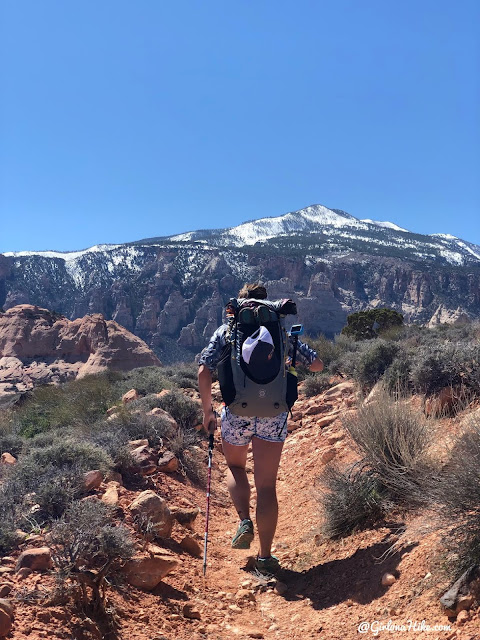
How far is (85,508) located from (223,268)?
73.4m

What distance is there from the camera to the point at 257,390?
117 inches

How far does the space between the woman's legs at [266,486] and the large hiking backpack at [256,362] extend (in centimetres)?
27

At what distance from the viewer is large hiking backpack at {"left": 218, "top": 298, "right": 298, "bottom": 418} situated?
2973mm

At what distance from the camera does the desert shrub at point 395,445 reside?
123 inches

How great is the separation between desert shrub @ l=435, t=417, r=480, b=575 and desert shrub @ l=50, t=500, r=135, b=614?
5.22 feet

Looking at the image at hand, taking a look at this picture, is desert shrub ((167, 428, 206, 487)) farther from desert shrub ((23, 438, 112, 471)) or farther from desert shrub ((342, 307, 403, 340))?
desert shrub ((342, 307, 403, 340))

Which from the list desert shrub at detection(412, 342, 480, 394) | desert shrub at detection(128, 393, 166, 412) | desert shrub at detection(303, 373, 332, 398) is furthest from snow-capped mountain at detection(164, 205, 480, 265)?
desert shrub at detection(412, 342, 480, 394)

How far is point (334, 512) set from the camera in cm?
345

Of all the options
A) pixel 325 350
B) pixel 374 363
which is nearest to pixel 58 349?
pixel 325 350

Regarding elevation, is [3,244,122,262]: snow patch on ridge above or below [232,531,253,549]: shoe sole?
above

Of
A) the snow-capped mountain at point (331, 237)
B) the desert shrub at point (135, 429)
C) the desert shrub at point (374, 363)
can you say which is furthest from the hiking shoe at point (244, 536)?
the snow-capped mountain at point (331, 237)

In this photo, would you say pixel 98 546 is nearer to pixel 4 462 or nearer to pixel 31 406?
pixel 4 462

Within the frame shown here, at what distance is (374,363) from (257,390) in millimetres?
5234

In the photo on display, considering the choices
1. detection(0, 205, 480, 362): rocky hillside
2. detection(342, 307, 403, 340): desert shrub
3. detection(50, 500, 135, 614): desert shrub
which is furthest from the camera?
detection(0, 205, 480, 362): rocky hillside
